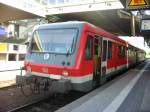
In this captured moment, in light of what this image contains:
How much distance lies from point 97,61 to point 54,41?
2221 millimetres

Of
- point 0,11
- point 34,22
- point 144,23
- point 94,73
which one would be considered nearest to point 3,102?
point 94,73

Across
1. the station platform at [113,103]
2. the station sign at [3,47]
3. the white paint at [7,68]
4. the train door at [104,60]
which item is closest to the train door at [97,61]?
the train door at [104,60]

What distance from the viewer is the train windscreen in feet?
33.1

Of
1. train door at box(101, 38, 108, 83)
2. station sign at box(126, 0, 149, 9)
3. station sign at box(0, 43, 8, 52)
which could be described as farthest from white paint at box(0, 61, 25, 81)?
station sign at box(126, 0, 149, 9)

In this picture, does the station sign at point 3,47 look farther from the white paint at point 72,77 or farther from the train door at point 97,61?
the train door at point 97,61

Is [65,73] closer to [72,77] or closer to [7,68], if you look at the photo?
[72,77]

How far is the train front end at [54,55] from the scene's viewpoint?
31.9 feet

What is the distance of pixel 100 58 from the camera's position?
39.7 ft

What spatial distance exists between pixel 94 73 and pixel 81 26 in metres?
2.14

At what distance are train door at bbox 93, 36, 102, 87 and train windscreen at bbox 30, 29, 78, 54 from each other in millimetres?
1377

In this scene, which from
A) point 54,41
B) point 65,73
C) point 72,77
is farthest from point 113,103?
point 54,41

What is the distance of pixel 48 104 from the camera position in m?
9.79

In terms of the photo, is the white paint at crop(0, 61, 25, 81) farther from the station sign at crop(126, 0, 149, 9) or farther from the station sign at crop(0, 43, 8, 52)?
the station sign at crop(126, 0, 149, 9)

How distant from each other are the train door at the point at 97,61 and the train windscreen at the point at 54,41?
138 centimetres
